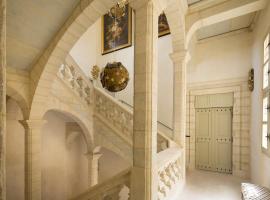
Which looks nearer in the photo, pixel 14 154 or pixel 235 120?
pixel 235 120

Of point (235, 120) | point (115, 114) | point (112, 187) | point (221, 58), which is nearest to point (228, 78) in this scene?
point (221, 58)

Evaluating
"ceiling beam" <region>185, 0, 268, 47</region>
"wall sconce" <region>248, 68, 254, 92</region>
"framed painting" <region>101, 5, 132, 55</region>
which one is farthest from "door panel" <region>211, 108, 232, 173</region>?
"framed painting" <region>101, 5, 132, 55</region>

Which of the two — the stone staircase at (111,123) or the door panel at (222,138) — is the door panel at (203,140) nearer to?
the door panel at (222,138)

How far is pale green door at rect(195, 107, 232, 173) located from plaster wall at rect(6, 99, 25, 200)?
19.7 ft

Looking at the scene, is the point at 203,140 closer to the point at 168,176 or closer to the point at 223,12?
the point at 168,176

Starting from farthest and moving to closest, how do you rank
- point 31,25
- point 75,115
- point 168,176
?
point 75,115 → point 168,176 → point 31,25

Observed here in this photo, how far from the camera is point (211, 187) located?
4070mm

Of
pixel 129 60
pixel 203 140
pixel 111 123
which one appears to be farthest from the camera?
pixel 129 60

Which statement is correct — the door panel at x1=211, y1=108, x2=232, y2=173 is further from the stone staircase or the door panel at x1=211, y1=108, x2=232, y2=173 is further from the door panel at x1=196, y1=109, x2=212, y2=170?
the stone staircase

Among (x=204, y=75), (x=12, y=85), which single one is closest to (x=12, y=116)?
(x=12, y=85)

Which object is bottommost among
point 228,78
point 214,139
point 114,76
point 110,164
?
point 110,164

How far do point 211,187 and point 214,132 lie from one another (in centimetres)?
209

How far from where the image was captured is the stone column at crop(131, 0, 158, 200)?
7.16 feet

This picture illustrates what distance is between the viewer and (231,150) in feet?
17.8
